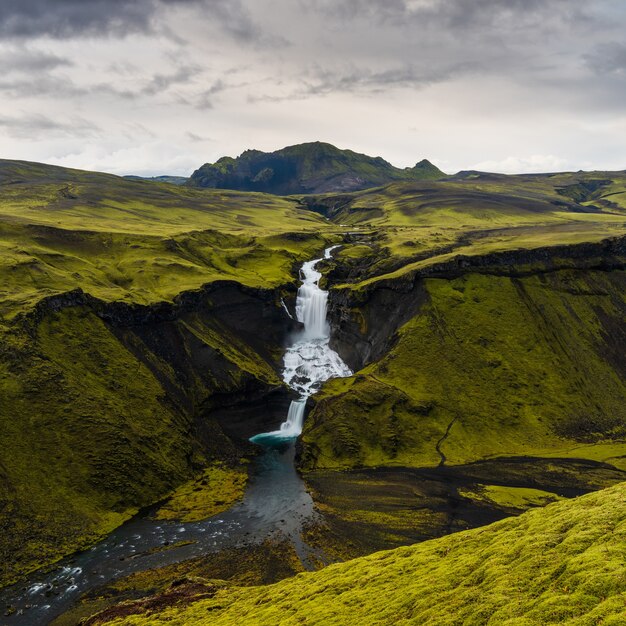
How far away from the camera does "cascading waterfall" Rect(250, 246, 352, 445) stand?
11000cm

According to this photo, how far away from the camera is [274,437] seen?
10619 cm

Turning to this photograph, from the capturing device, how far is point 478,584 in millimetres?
29484

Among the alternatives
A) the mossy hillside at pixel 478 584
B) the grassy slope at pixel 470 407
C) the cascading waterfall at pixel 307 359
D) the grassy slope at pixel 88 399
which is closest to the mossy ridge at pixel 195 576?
the mossy hillside at pixel 478 584

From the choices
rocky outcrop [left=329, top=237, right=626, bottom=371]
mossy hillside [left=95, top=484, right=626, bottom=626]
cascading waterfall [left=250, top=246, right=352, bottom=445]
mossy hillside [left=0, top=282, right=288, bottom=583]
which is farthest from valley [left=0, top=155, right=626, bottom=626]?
cascading waterfall [left=250, top=246, right=352, bottom=445]

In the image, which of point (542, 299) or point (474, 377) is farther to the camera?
point (542, 299)

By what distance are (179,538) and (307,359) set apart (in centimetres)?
7052

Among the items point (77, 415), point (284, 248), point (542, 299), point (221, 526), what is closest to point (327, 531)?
point (221, 526)

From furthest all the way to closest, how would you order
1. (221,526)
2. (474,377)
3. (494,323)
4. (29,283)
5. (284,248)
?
(284,248) < (494,323) < (474,377) < (29,283) < (221,526)

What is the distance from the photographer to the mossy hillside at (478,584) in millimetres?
23641

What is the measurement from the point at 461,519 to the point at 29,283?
94589 millimetres

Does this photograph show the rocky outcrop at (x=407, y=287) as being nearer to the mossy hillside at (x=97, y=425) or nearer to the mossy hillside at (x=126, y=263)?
the mossy hillside at (x=126, y=263)

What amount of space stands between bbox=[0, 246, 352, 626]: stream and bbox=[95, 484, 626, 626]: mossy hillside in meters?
16.3

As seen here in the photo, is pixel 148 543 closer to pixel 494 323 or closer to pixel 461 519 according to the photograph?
pixel 461 519

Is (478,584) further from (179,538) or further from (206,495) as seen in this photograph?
(206,495)
